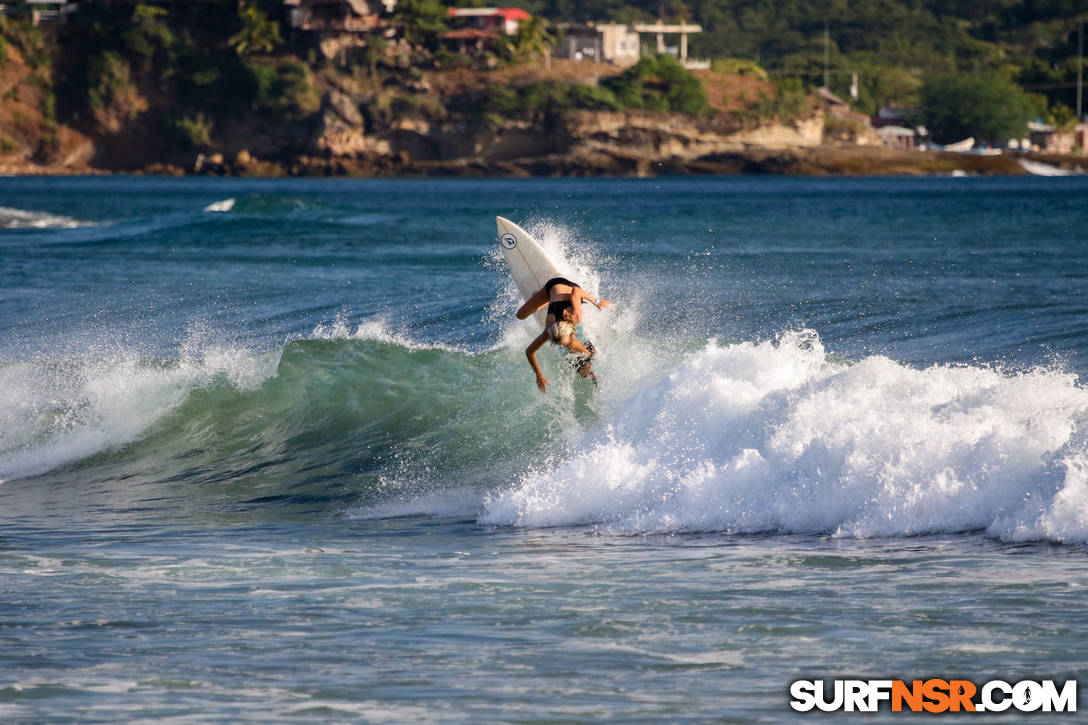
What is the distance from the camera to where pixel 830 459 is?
10.1 meters

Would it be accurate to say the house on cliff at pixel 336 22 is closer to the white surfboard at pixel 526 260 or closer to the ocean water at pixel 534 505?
the ocean water at pixel 534 505

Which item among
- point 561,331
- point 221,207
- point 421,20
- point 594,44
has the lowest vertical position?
point 221,207

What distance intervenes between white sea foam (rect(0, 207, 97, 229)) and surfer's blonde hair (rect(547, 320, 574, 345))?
38.1 m

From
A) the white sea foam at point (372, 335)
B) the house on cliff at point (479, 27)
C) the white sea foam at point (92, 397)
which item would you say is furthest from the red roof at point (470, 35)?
the white sea foam at point (92, 397)

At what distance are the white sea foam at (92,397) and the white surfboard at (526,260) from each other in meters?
3.36

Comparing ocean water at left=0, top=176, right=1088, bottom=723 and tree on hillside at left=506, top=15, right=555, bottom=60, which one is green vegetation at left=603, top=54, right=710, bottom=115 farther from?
ocean water at left=0, top=176, right=1088, bottom=723

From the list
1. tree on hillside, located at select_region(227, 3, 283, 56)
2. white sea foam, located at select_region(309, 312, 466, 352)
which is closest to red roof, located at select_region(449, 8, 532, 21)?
tree on hillside, located at select_region(227, 3, 283, 56)

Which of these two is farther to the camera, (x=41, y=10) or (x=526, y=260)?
(x=41, y=10)

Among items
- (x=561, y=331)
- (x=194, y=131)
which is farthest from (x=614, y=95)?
(x=561, y=331)

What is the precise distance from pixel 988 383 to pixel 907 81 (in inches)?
6568

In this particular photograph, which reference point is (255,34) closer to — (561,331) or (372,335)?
(372,335)

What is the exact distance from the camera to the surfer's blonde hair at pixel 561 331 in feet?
38.9

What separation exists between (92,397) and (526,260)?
5.26 meters

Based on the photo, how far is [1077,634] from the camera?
6.88 metres
